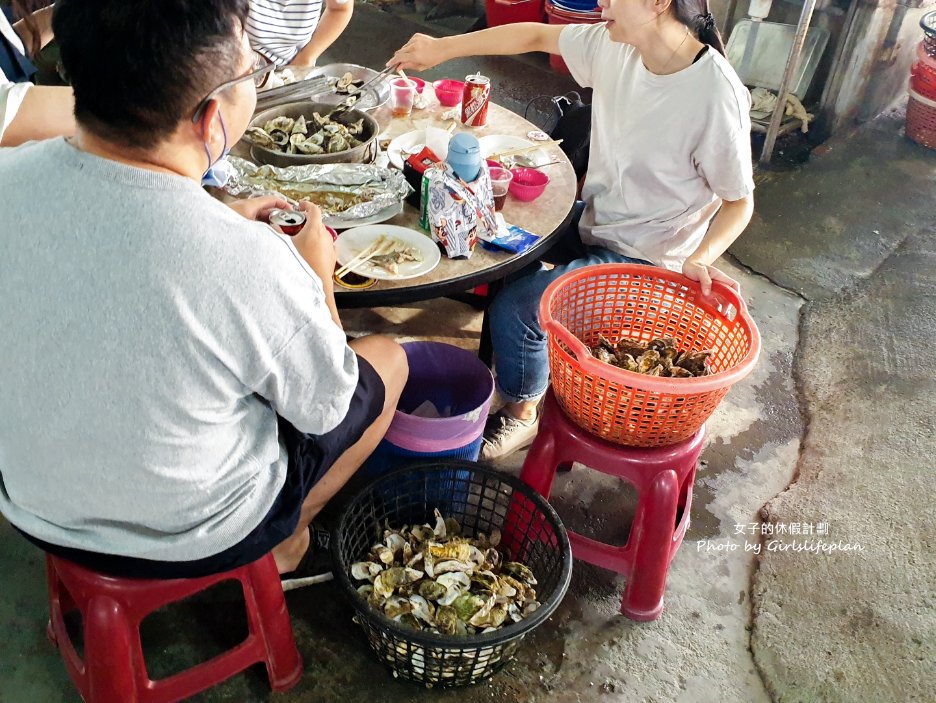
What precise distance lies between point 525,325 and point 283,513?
100 centimetres

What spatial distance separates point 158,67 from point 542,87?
4.59m

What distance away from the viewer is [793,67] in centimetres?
400

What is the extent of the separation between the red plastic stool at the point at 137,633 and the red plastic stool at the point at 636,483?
2.46 feet

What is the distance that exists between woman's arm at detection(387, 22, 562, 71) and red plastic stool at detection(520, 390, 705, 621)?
1.26 meters

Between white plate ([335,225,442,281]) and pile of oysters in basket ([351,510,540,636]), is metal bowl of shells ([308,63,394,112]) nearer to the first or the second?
white plate ([335,225,442,281])

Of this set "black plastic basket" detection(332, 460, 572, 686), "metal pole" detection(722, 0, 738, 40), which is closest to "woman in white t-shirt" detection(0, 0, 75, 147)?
"black plastic basket" detection(332, 460, 572, 686)

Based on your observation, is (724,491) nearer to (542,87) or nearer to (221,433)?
(221,433)

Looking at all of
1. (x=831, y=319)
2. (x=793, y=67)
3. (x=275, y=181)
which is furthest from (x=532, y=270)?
(x=793, y=67)

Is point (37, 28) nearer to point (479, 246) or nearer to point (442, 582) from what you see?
point (479, 246)

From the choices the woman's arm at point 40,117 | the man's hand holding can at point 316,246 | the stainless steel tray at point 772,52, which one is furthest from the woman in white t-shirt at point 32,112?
the stainless steel tray at point 772,52

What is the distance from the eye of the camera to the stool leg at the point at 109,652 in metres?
1.52

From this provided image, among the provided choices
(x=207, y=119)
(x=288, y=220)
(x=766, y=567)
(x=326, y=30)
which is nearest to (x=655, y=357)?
(x=766, y=567)

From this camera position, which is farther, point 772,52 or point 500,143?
point 772,52

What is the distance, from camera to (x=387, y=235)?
188 cm
